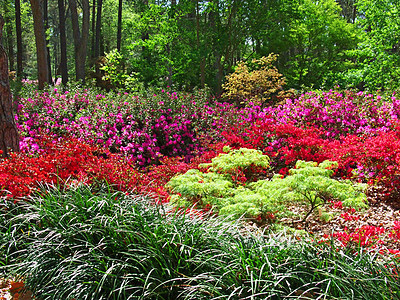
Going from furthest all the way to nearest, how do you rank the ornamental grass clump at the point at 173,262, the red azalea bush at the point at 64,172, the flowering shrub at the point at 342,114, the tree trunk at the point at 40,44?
the tree trunk at the point at 40,44 → the flowering shrub at the point at 342,114 → the red azalea bush at the point at 64,172 → the ornamental grass clump at the point at 173,262

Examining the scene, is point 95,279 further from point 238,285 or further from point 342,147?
point 342,147

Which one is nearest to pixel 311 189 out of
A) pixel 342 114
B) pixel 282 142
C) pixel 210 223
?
pixel 210 223

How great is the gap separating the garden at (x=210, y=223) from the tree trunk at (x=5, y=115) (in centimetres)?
63

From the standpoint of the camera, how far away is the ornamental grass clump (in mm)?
2100

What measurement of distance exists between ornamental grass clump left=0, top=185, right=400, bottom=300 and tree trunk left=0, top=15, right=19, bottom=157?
5.97 ft

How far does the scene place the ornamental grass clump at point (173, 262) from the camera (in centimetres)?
210

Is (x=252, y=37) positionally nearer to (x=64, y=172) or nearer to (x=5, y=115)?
(x=5, y=115)

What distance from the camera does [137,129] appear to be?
7438 millimetres

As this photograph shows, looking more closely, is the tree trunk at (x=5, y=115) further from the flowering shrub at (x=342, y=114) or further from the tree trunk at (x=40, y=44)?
the tree trunk at (x=40, y=44)

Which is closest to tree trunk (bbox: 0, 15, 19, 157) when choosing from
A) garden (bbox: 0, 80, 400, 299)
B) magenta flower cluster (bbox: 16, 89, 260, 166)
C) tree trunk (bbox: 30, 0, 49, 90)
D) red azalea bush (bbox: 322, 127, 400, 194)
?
garden (bbox: 0, 80, 400, 299)

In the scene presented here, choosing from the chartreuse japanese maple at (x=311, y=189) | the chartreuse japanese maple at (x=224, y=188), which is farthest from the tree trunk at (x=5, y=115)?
the chartreuse japanese maple at (x=311, y=189)

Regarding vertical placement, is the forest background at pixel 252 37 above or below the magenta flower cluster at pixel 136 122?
above

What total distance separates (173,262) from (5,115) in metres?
3.21

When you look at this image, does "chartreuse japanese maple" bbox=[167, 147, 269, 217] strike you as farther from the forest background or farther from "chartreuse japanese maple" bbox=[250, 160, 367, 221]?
the forest background
